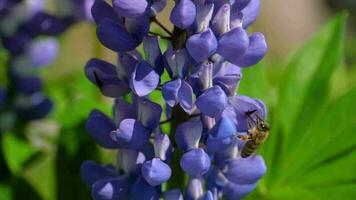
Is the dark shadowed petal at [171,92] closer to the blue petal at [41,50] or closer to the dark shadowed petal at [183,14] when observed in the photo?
the dark shadowed petal at [183,14]

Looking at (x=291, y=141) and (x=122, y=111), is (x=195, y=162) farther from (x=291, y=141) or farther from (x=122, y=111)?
(x=291, y=141)

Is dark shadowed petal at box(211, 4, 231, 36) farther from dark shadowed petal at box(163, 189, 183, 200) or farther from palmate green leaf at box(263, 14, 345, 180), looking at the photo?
palmate green leaf at box(263, 14, 345, 180)

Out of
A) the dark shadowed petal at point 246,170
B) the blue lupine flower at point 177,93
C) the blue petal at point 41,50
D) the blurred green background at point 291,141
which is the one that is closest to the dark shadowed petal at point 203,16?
the blue lupine flower at point 177,93

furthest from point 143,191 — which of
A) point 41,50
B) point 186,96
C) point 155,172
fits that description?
point 41,50

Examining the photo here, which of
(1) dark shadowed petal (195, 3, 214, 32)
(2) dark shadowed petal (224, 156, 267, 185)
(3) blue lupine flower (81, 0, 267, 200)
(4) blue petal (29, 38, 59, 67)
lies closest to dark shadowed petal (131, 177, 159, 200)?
(3) blue lupine flower (81, 0, 267, 200)

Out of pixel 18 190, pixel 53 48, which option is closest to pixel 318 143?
pixel 18 190

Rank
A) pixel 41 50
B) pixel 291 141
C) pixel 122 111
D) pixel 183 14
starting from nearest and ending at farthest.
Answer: pixel 183 14, pixel 122 111, pixel 291 141, pixel 41 50
